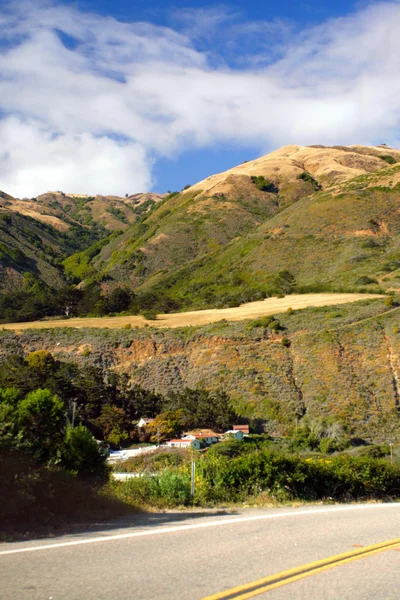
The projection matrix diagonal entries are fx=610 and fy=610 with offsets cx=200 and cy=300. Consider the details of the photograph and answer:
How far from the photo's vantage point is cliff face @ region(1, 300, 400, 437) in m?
41.8

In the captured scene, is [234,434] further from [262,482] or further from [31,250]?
[31,250]

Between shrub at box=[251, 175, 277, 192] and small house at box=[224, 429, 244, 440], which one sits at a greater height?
shrub at box=[251, 175, 277, 192]

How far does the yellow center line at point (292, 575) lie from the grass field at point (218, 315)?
1963 inches

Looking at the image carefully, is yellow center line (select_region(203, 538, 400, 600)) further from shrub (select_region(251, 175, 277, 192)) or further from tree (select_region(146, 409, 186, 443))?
shrub (select_region(251, 175, 277, 192))

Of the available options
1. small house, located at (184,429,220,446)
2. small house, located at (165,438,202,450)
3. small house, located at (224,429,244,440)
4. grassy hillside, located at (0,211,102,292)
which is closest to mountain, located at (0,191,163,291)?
grassy hillside, located at (0,211,102,292)

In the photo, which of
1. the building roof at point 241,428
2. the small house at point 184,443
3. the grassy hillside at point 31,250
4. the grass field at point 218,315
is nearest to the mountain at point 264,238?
the grass field at point 218,315

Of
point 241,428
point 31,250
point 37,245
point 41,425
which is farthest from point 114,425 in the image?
point 37,245

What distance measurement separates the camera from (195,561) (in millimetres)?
6301

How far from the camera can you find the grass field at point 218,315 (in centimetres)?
5841

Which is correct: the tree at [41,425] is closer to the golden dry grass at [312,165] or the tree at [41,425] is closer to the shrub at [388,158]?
the golden dry grass at [312,165]

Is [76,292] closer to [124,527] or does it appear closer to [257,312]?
[257,312]

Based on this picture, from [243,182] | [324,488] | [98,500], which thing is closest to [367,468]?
[324,488]

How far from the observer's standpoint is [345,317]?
2051 inches

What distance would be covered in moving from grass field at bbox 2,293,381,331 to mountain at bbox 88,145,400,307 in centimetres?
419
